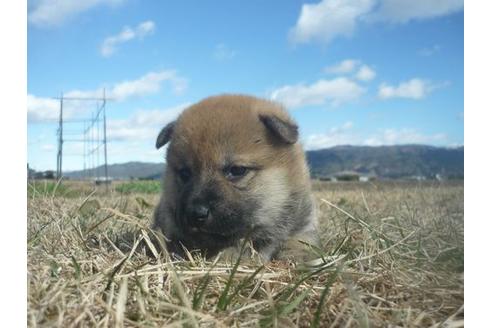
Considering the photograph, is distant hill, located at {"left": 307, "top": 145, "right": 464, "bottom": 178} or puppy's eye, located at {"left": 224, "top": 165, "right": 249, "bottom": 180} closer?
distant hill, located at {"left": 307, "top": 145, "right": 464, "bottom": 178}

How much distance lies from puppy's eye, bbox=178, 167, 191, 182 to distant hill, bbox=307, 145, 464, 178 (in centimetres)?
77

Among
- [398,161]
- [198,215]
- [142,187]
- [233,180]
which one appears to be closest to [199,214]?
[198,215]

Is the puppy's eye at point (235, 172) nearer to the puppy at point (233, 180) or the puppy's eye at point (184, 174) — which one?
the puppy at point (233, 180)

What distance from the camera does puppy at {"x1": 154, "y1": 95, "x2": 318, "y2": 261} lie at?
114 inches

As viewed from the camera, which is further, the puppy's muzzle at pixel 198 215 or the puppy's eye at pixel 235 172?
the puppy's eye at pixel 235 172

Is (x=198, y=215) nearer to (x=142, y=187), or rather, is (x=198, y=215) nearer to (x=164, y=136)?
(x=164, y=136)

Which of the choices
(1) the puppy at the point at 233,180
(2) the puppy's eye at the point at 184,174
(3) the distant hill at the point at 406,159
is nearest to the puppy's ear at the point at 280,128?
(1) the puppy at the point at 233,180

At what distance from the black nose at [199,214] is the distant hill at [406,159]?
724mm

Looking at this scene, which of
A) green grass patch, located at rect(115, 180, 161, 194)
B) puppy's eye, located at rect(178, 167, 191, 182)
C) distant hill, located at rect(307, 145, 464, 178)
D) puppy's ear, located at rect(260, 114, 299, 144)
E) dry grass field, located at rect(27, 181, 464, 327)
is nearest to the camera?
dry grass field, located at rect(27, 181, 464, 327)

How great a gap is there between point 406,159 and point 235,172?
1.02 metres

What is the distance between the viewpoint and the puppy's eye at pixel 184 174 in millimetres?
3047

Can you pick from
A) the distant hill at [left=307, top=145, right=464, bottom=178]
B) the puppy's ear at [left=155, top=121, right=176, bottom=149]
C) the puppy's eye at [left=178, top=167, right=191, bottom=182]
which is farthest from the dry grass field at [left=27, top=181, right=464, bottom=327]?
the puppy's ear at [left=155, top=121, right=176, bottom=149]

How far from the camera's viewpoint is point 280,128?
10.5 feet

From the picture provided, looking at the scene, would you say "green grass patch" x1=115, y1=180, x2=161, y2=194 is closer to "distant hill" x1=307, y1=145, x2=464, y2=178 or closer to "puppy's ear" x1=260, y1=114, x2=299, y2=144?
"puppy's ear" x1=260, y1=114, x2=299, y2=144
